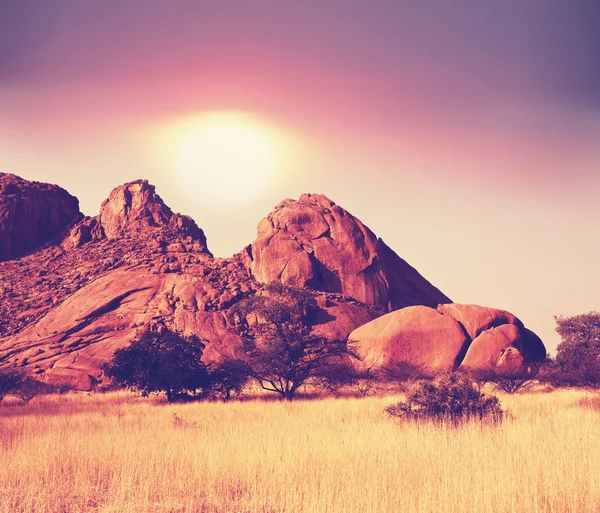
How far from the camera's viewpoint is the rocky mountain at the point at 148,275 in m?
50.6

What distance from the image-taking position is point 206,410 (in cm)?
2267

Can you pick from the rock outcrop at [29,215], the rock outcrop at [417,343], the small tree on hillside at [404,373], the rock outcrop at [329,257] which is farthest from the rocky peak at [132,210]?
the small tree on hillside at [404,373]

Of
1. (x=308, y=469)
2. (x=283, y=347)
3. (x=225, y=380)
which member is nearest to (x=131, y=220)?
(x=225, y=380)

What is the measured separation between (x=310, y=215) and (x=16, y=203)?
4265 centimetres

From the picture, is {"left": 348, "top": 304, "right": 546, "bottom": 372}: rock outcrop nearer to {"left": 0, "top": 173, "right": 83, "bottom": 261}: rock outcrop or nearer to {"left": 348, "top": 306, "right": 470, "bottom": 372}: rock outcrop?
{"left": 348, "top": 306, "right": 470, "bottom": 372}: rock outcrop

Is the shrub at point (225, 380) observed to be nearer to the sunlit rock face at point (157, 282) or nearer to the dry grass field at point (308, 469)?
the sunlit rock face at point (157, 282)

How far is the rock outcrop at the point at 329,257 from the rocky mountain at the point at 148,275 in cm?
13

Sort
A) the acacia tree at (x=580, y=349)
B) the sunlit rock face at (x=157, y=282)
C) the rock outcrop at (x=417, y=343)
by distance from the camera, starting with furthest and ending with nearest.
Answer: the sunlit rock face at (x=157, y=282), the rock outcrop at (x=417, y=343), the acacia tree at (x=580, y=349)

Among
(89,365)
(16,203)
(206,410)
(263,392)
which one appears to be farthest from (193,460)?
(16,203)

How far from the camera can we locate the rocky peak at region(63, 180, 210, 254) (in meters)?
70.4

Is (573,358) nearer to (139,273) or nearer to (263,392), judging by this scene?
(263,392)

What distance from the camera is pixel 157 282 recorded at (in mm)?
56938

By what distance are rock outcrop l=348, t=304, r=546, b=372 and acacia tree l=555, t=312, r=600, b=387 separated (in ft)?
11.7

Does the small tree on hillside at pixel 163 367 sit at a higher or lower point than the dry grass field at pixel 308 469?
higher
